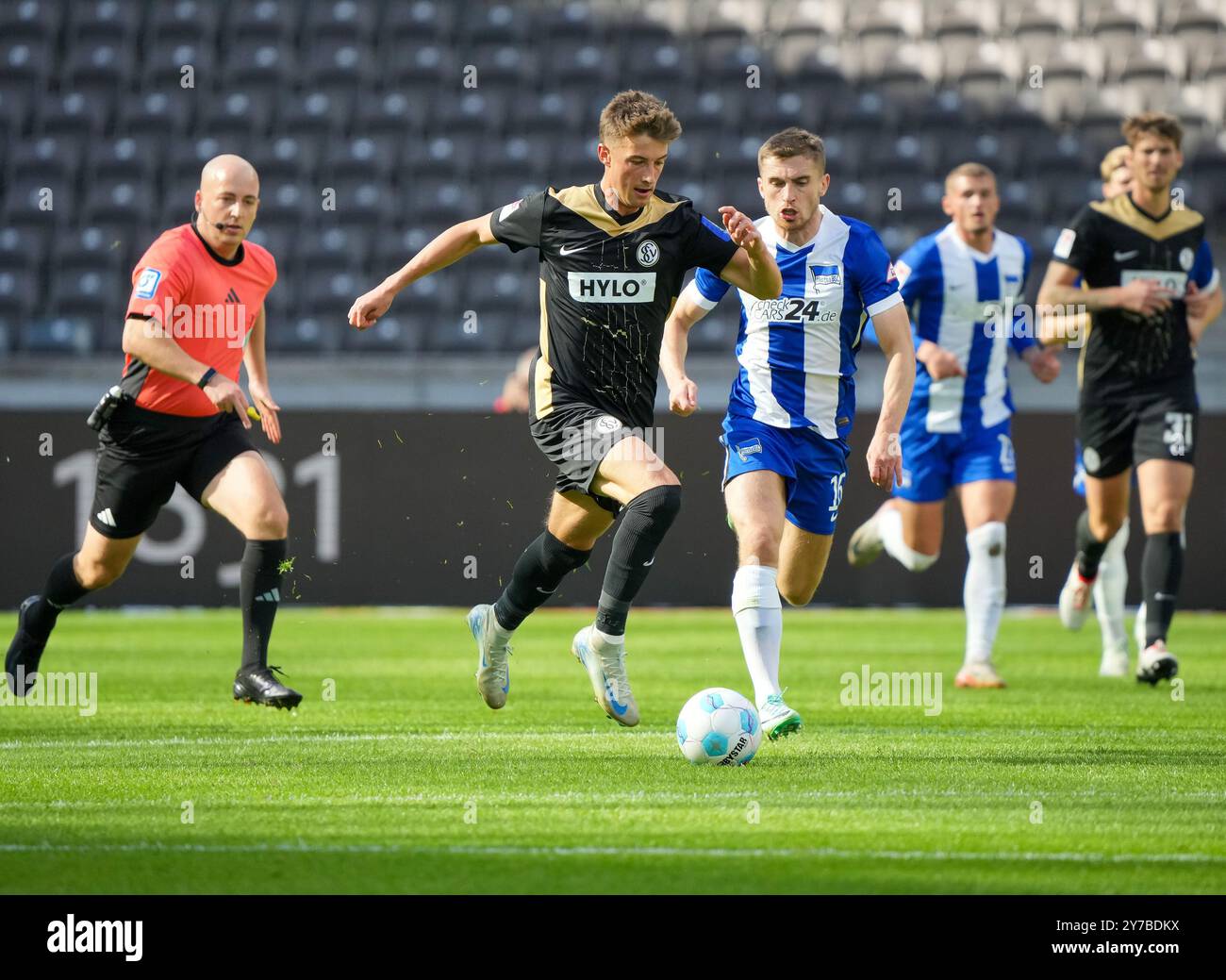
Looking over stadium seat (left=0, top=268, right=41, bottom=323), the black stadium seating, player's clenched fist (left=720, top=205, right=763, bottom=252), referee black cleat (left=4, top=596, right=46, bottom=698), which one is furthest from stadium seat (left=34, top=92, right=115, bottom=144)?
player's clenched fist (left=720, top=205, right=763, bottom=252)

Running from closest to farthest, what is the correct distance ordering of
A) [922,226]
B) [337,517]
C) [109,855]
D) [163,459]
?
[109,855] < [163,459] < [337,517] < [922,226]

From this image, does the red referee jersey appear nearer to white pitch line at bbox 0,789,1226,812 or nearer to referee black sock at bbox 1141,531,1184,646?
white pitch line at bbox 0,789,1226,812

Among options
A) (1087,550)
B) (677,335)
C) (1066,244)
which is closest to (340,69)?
(1066,244)

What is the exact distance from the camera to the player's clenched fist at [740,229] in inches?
229

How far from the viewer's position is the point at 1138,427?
29.7 feet

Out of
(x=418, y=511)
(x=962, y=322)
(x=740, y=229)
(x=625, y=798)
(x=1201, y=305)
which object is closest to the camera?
(x=625, y=798)

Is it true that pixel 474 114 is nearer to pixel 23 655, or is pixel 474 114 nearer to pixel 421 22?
pixel 421 22

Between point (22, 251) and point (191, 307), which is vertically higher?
point (22, 251)

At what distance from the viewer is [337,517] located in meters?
13.5

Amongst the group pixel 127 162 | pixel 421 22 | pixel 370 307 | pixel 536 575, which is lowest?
pixel 536 575

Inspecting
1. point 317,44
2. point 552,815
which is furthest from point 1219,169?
point 552,815

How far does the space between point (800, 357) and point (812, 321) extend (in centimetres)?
15
